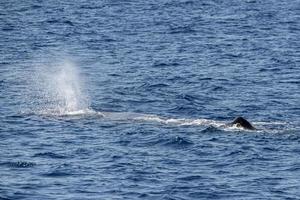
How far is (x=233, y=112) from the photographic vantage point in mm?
63625

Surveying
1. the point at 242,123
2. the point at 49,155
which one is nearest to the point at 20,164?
the point at 49,155

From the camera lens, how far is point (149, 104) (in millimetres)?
67062

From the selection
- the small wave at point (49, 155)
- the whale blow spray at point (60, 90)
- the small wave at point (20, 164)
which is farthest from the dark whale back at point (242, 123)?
the small wave at point (20, 164)

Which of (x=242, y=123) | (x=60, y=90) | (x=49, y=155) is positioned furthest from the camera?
(x=60, y=90)

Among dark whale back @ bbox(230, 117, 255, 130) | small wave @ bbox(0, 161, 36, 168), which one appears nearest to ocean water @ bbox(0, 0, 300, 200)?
small wave @ bbox(0, 161, 36, 168)

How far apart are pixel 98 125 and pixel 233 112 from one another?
9.98m

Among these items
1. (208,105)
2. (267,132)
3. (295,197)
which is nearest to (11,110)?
(208,105)

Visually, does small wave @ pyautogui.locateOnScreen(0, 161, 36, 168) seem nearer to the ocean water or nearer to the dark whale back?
the ocean water

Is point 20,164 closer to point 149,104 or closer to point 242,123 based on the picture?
point 242,123

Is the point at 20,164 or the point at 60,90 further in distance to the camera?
the point at 60,90

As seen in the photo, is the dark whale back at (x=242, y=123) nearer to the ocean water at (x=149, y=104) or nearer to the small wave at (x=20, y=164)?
the ocean water at (x=149, y=104)

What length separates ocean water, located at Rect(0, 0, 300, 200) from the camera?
152 feet

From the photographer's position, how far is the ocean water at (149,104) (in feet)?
152

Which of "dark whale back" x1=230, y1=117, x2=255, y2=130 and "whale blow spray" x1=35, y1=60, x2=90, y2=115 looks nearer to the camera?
"dark whale back" x1=230, y1=117, x2=255, y2=130
